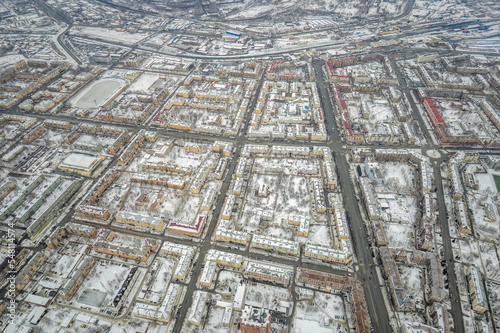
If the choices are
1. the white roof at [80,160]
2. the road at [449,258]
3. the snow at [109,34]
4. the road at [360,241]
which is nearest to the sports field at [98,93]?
the white roof at [80,160]

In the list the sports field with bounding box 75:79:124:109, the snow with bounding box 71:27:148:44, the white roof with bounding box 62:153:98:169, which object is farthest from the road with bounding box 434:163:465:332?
the snow with bounding box 71:27:148:44

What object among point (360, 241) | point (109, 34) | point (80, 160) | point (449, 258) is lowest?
point (449, 258)

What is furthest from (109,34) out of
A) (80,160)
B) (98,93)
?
(80,160)

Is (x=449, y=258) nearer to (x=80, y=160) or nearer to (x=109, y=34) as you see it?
(x=80, y=160)

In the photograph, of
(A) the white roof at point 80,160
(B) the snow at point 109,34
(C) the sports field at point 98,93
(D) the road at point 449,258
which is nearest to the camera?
(D) the road at point 449,258

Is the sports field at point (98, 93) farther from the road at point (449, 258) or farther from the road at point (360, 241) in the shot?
the road at point (449, 258)

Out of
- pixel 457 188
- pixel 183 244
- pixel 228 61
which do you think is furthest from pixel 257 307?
pixel 228 61

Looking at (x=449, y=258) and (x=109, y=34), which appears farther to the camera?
(x=109, y=34)

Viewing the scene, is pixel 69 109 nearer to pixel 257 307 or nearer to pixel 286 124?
pixel 286 124

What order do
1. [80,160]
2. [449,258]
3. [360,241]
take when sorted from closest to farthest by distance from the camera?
1. [449,258]
2. [360,241]
3. [80,160]

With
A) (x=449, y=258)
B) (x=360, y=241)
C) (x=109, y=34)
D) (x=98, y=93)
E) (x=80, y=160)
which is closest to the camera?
(x=449, y=258)

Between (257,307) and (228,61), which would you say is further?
(228,61)
